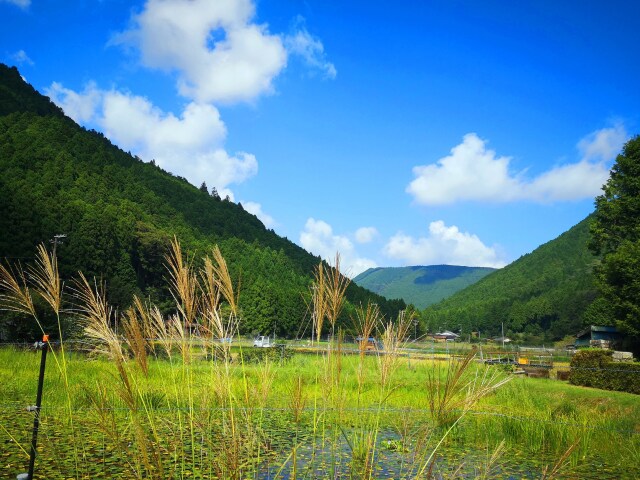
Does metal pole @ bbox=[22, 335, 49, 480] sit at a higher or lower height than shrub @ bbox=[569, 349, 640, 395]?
higher

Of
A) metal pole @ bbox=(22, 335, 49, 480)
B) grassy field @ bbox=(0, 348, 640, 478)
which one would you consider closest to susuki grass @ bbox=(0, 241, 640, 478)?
grassy field @ bbox=(0, 348, 640, 478)

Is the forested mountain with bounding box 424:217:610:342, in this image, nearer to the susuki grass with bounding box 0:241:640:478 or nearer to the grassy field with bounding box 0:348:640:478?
the grassy field with bounding box 0:348:640:478

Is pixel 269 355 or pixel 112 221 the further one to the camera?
pixel 112 221

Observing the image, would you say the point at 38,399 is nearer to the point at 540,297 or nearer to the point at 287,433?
the point at 287,433

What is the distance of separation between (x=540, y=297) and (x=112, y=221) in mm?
77941

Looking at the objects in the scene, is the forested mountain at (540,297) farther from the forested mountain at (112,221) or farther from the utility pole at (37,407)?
the utility pole at (37,407)

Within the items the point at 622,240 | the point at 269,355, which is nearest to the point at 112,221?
the point at 269,355

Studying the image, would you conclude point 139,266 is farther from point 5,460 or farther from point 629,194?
point 5,460

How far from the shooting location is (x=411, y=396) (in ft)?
31.3

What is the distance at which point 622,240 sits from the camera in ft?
75.1

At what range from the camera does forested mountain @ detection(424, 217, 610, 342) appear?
7638 cm

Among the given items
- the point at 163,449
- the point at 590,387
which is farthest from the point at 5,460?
the point at 590,387

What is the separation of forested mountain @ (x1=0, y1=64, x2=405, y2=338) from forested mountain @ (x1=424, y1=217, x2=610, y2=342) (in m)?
24.1

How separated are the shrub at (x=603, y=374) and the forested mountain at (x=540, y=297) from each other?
5885cm
